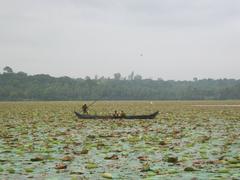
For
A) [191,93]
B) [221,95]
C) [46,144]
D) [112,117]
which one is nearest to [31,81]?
[191,93]

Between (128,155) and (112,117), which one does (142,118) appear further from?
(128,155)

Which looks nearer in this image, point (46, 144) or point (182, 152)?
point (182, 152)

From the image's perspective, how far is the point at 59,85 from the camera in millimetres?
139625

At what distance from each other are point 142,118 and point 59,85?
367 feet

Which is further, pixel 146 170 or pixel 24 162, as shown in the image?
pixel 24 162

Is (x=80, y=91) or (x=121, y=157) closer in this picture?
(x=121, y=157)

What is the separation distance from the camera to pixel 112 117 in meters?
29.7

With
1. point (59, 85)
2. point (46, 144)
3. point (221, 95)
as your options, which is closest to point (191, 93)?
point (221, 95)

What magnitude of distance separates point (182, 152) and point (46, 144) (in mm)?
4883

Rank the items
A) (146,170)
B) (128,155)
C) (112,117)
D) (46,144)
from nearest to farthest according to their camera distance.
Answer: (146,170)
(128,155)
(46,144)
(112,117)

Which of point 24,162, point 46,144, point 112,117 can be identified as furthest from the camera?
point 112,117

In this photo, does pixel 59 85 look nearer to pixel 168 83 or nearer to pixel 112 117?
pixel 168 83

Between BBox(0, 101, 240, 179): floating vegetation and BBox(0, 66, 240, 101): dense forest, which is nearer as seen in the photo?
BBox(0, 101, 240, 179): floating vegetation

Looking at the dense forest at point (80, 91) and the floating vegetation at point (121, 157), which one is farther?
the dense forest at point (80, 91)
